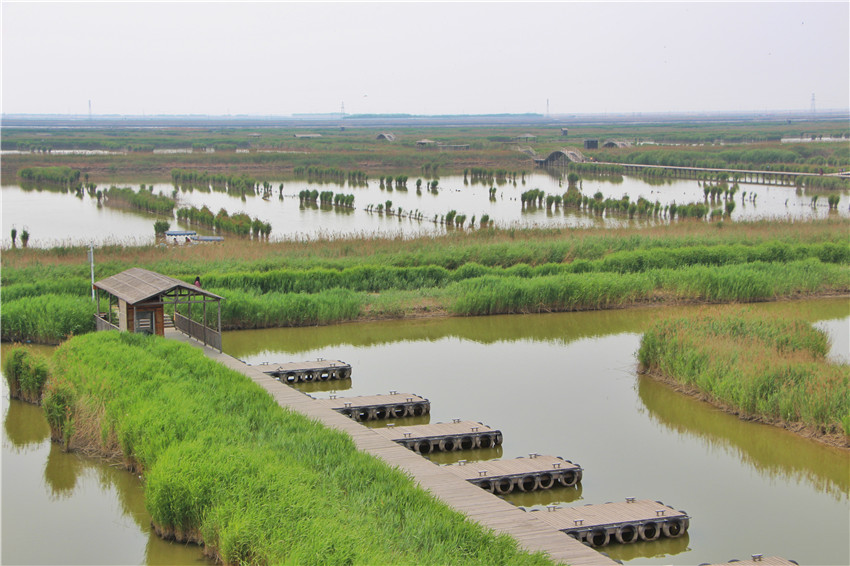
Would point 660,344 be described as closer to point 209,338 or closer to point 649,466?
point 649,466

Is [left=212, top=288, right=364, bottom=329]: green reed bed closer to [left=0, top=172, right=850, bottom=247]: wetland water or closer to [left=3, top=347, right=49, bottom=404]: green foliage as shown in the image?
[left=3, top=347, right=49, bottom=404]: green foliage

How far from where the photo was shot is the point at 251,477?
1105 cm

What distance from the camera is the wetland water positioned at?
41.7m

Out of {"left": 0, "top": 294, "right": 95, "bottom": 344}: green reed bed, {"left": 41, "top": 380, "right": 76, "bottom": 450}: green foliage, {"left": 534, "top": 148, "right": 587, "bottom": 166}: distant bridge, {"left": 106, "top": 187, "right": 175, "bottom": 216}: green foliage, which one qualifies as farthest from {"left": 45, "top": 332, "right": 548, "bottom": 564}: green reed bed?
{"left": 534, "top": 148, "right": 587, "bottom": 166}: distant bridge

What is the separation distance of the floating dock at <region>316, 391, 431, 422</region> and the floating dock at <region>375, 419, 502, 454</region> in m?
1.41

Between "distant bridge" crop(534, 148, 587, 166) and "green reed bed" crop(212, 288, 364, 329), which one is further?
"distant bridge" crop(534, 148, 587, 166)

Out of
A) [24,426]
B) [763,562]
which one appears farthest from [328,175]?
[763,562]

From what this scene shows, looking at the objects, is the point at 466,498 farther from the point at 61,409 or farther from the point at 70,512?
the point at 61,409

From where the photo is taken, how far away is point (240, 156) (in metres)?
89.0

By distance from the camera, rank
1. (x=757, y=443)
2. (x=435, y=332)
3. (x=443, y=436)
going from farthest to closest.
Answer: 1. (x=435, y=332)
2. (x=757, y=443)
3. (x=443, y=436)

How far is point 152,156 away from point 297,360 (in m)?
70.2

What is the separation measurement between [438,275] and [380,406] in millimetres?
11434

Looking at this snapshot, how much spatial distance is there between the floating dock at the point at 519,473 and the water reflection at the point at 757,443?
Answer: 335 centimetres

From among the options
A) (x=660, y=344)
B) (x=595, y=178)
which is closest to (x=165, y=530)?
(x=660, y=344)
